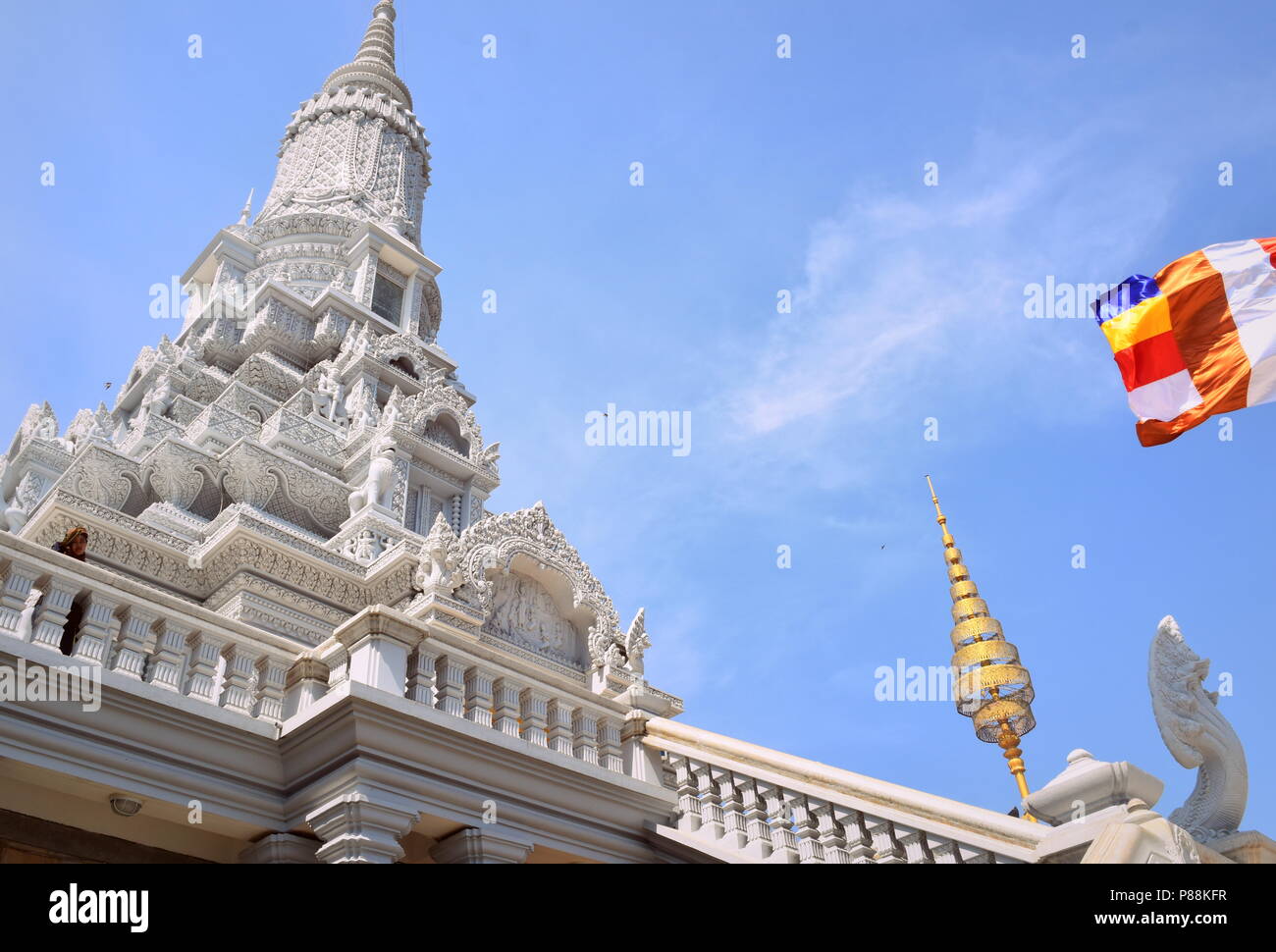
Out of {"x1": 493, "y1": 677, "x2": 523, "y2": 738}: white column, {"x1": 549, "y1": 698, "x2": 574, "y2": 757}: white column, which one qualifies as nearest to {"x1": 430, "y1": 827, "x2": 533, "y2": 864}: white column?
{"x1": 493, "y1": 677, "x2": 523, "y2": 738}: white column

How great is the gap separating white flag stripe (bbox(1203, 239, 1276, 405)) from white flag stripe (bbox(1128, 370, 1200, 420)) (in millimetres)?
806

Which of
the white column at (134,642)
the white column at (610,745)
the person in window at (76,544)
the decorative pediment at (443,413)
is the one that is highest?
the decorative pediment at (443,413)

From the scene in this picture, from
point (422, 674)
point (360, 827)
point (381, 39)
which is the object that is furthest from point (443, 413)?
point (381, 39)

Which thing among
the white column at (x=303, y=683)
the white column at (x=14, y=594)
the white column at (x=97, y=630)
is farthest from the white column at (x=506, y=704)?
the white column at (x=14, y=594)

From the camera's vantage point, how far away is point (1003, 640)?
109 ft

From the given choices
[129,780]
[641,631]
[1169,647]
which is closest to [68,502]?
[641,631]

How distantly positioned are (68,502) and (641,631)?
9.74m

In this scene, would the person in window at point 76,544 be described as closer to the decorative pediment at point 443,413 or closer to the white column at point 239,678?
the white column at point 239,678

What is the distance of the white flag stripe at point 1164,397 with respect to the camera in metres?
14.7

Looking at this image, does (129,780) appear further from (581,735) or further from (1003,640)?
(1003,640)

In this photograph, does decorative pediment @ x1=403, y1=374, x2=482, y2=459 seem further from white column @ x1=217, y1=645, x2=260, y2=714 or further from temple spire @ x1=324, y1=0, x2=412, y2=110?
temple spire @ x1=324, y1=0, x2=412, y2=110

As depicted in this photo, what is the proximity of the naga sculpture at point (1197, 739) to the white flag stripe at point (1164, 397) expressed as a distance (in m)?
6.12

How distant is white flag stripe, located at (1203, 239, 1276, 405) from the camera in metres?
13.9
